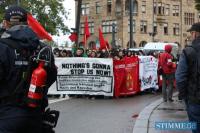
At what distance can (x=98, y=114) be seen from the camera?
12711mm

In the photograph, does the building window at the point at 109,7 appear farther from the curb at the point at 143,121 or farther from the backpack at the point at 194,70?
the backpack at the point at 194,70

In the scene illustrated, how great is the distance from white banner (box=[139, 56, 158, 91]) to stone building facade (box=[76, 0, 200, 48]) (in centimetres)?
6189

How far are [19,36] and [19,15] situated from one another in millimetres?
279

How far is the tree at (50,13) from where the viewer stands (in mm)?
58375

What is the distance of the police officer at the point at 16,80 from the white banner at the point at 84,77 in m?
12.4

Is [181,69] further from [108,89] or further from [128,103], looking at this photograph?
[108,89]

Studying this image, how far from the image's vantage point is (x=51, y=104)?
48.7 ft

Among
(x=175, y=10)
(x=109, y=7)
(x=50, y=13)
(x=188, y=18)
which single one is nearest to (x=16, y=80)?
(x=50, y=13)

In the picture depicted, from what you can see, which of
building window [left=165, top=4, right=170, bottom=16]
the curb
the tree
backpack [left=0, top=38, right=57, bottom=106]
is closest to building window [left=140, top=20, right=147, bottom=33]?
building window [left=165, top=4, right=170, bottom=16]

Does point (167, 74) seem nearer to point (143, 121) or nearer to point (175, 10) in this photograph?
point (143, 121)

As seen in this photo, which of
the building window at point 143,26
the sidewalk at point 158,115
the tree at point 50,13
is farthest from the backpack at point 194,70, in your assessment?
the building window at point 143,26

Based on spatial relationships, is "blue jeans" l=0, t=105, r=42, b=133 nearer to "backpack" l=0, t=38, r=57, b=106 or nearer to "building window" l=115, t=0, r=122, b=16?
"backpack" l=0, t=38, r=57, b=106

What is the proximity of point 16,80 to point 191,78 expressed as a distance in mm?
2090

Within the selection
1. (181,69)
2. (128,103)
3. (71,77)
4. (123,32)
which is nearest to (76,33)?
(71,77)
